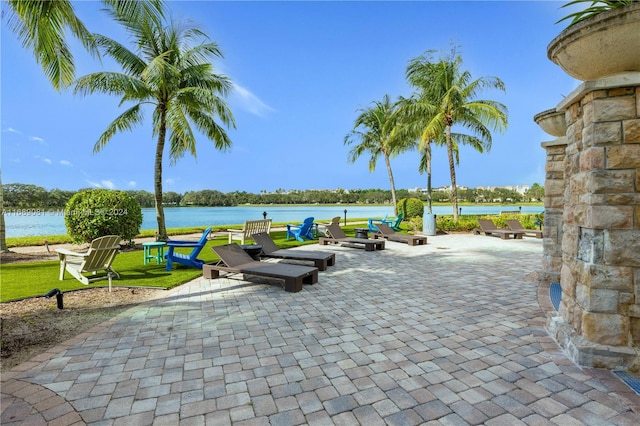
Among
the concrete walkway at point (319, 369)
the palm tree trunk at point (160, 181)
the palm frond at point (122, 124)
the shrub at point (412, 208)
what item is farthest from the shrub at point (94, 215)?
the shrub at point (412, 208)

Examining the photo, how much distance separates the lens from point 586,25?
111 inches

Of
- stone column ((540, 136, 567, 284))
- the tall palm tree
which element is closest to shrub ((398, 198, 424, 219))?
stone column ((540, 136, 567, 284))

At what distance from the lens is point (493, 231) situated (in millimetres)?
14789

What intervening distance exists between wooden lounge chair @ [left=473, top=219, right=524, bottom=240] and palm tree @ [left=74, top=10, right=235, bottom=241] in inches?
492

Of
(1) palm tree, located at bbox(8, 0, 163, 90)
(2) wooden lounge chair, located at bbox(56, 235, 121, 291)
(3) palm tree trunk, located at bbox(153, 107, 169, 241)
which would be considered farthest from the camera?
(3) palm tree trunk, located at bbox(153, 107, 169, 241)

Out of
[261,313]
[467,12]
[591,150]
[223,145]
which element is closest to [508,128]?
[467,12]

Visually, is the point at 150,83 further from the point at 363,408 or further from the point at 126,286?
the point at 363,408

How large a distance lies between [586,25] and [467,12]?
11.1 meters

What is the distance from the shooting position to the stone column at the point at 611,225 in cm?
288

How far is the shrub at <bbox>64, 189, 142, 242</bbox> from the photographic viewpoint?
396 inches

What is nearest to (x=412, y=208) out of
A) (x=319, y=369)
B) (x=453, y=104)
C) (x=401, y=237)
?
(x=453, y=104)

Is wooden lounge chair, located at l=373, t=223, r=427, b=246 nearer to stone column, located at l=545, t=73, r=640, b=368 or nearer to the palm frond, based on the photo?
stone column, located at l=545, t=73, r=640, b=368

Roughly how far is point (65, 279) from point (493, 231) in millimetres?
15717

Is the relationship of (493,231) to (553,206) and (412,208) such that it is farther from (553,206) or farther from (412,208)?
(553,206)
